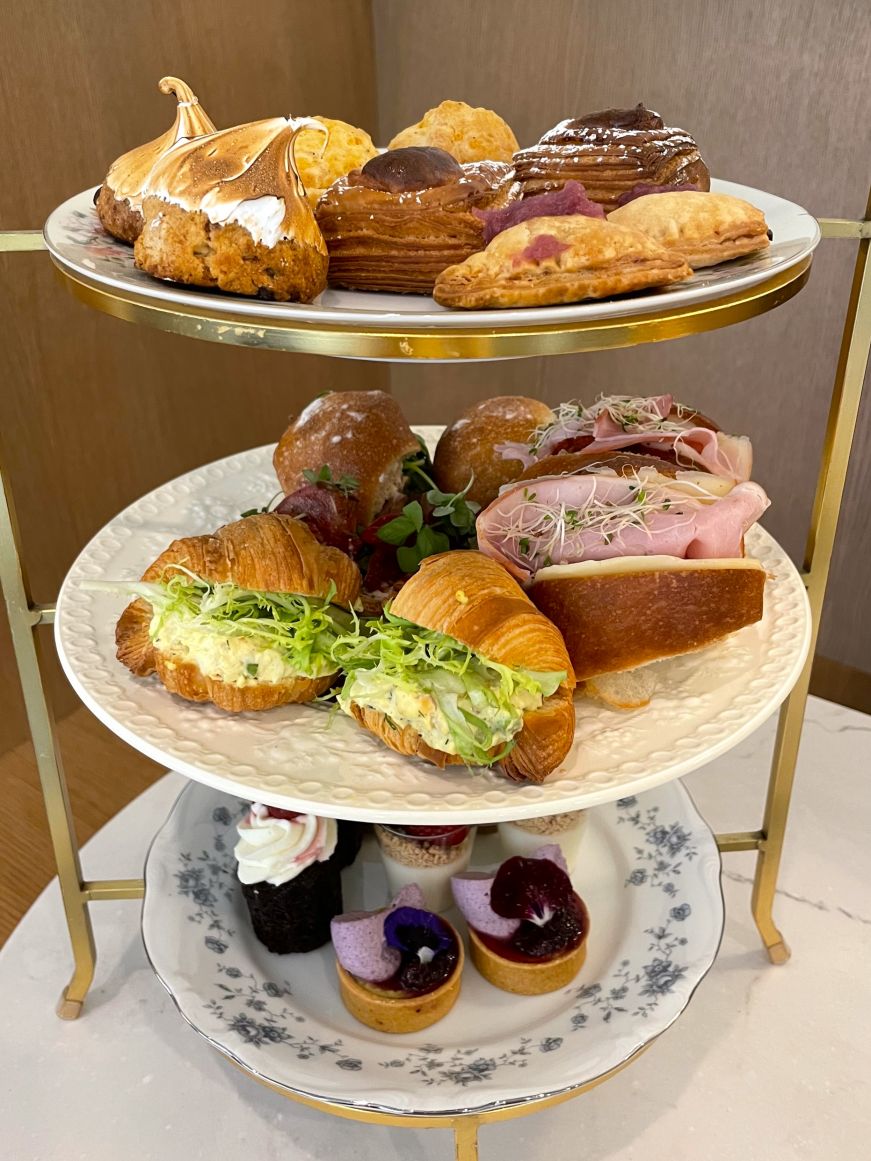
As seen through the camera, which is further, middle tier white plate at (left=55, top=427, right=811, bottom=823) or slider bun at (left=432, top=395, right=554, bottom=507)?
slider bun at (left=432, top=395, right=554, bottom=507)

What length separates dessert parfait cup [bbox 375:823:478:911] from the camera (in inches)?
46.4

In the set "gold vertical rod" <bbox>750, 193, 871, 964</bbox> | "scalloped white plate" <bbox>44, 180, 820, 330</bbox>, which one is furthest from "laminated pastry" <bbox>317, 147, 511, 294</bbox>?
"gold vertical rod" <bbox>750, 193, 871, 964</bbox>

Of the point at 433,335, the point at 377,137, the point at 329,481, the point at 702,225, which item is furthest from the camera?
the point at 377,137

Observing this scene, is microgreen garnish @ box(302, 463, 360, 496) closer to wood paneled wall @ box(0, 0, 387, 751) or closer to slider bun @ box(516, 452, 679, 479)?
slider bun @ box(516, 452, 679, 479)

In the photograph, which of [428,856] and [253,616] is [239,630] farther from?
[428,856]

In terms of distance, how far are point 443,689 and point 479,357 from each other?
292mm

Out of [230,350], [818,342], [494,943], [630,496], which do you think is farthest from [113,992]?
[818,342]

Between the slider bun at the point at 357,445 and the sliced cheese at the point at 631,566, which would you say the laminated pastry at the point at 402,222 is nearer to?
the sliced cheese at the point at 631,566

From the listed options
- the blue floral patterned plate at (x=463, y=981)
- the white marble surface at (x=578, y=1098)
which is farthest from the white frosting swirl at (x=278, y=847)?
the white marble surface at (x=578, y=1098)

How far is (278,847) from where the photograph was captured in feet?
3.71

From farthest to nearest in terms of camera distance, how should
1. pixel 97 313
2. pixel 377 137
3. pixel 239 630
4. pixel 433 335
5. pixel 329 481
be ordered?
pixel 377 137 < pixel 97 313 < pixel 329 481 < pixel 239 630 < pixel 433 335

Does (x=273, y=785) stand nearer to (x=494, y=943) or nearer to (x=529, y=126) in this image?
(x=494, y=943)

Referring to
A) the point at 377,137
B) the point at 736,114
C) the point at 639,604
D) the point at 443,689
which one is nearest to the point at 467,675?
the point at 443,689

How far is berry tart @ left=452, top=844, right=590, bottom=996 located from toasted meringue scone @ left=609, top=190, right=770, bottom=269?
700mm
